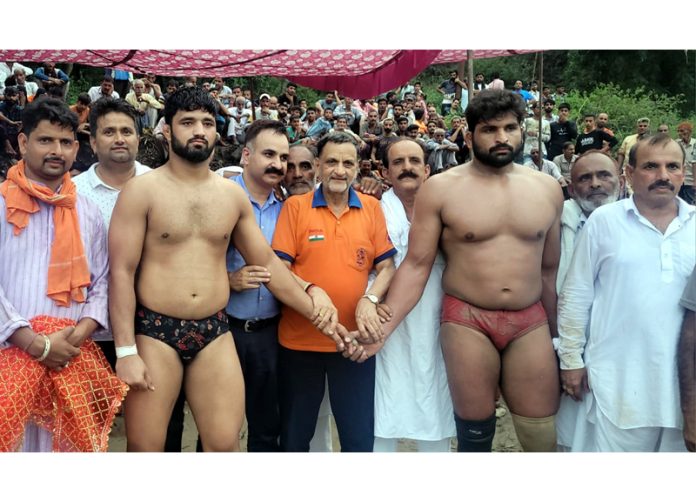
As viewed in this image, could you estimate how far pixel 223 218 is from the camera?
9.30ft

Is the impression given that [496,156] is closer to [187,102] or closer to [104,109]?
[187,102]

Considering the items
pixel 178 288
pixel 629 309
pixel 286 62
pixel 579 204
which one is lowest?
pixel 629 309

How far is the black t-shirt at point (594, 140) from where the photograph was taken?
3.86 meters

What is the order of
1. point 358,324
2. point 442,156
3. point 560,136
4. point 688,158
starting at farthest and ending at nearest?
point 442,156 < point 560,136 < point 688,158 < point 358,324

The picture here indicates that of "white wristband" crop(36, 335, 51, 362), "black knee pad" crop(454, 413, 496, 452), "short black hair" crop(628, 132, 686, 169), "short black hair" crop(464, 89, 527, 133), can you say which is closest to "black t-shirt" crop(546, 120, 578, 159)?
"short black hair" crop(628, 132, 686, 169)

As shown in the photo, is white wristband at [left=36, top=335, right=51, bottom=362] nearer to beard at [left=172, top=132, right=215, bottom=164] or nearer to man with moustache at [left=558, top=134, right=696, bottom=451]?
beard at [left=172, top=132, right=215, bottom=164]

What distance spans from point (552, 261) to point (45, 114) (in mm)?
2547

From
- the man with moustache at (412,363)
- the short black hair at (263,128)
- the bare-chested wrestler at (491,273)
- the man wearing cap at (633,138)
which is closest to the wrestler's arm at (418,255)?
the bare-chested wrestler at (491,273)

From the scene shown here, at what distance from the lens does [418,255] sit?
3037 mm

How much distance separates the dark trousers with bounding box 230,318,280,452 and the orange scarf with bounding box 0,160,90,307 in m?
0.78

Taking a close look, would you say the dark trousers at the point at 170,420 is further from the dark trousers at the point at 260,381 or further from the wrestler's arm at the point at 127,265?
the wrestler's arm at the point at 127,265

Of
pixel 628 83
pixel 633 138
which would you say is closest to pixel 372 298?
pixel 633 138

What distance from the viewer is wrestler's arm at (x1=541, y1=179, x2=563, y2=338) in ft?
9.96

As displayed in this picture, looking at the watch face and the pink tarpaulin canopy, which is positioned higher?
the pink tarpaulin canopy
